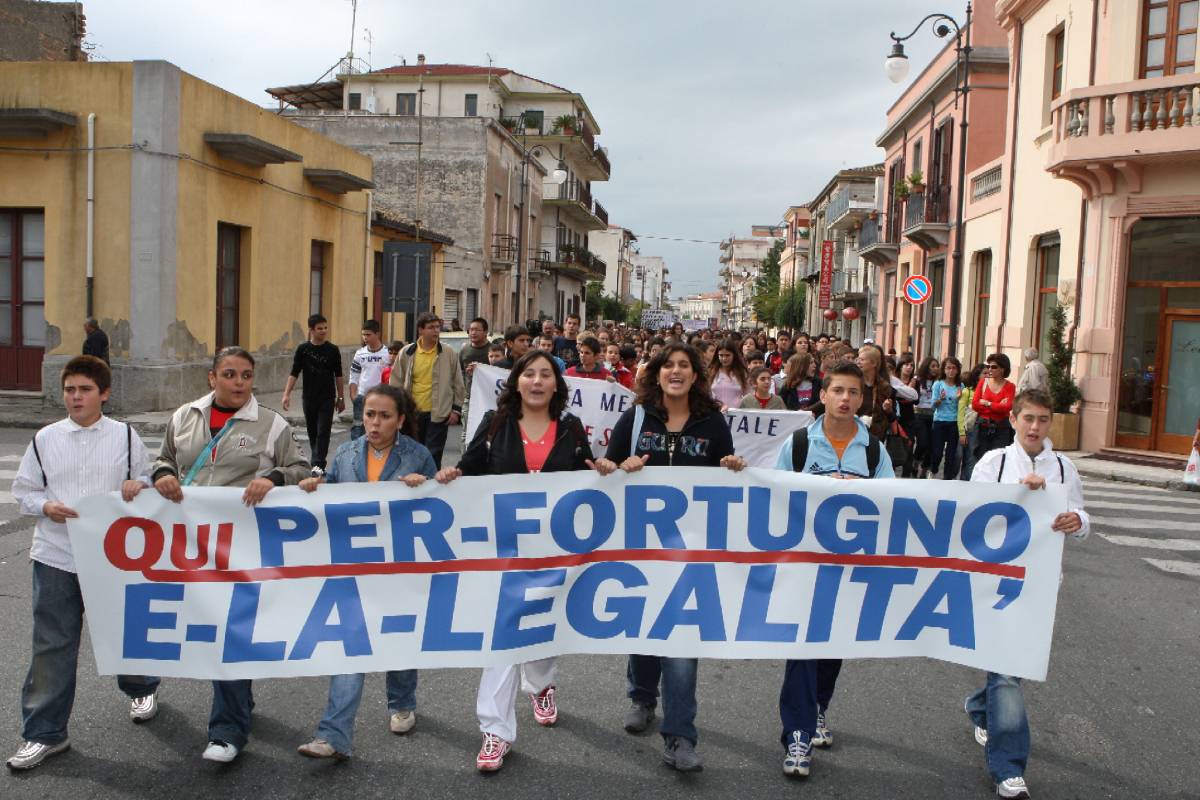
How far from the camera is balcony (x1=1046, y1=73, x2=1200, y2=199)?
1547 centimetres

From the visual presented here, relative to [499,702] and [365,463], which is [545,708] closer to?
[499,702]

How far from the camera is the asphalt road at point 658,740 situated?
4.04 metres

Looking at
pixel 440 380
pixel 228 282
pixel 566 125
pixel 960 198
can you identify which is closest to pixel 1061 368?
pixel 960 198

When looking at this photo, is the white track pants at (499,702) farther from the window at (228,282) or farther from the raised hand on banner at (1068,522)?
the window at (228,282)

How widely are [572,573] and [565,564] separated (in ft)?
0.16

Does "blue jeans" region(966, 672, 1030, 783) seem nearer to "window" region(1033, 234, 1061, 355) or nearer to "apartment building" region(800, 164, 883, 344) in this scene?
"window" region(1033, 234, 1061, 355)

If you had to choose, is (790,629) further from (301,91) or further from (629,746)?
(301,91)

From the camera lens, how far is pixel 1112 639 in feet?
21.0

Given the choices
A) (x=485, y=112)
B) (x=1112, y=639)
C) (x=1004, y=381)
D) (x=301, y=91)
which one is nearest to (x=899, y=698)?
(x=1112, y=639)

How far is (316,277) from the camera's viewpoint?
24.0 meters

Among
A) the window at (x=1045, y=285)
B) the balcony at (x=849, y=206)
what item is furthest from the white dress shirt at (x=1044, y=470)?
the balcony at (x=849, y=206)

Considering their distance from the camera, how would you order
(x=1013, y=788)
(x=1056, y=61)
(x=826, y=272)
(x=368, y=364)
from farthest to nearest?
(x=826, y=272) < (x=1056, y=61) < (x=368, y=364) < (x=1013, y=788)

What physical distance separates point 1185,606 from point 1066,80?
13989 millimetres

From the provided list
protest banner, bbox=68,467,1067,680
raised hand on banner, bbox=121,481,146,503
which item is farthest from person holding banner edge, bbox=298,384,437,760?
raised hand on banner, bbox=121,481,146,503
